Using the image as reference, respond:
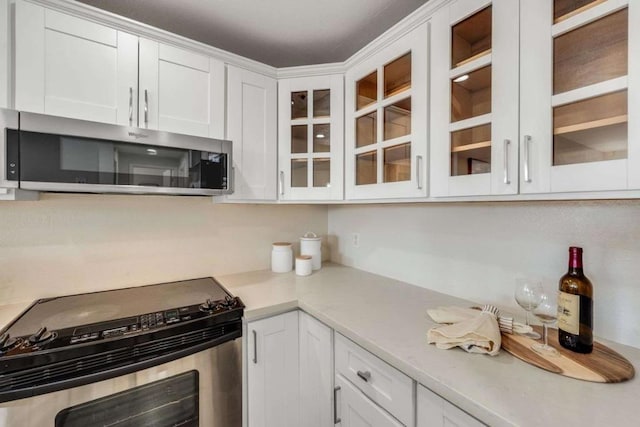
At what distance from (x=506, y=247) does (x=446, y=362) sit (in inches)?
25.4

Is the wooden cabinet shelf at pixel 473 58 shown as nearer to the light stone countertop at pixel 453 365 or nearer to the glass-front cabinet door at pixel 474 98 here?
the glass-front cabinet door at pixel 474 98

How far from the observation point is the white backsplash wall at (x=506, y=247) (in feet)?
2.98

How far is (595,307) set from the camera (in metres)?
0.97

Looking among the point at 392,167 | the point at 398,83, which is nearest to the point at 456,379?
the point at 392,167

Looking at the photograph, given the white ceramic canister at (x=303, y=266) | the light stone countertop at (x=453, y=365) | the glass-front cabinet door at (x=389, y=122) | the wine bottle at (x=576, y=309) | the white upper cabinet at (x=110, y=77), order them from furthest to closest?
the white ceramic canister at (x=303, y=266) < the glass-front cabinet door at (x=389, y=122) < the white upper cabinet at (x=110, y=77) < the wine bottle at (x=576, y=309) < the light stone countertop at (x=453, y=365)

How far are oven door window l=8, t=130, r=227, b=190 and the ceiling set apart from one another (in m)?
0.67

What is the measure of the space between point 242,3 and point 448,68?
95 cm

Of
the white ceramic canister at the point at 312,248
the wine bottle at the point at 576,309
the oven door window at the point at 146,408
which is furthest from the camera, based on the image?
the white ceramic canister at the point at 312,248

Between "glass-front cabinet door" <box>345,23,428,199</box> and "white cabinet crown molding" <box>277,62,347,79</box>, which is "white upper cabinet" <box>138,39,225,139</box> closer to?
"white cabinet crown molding" <box>277,62,347,79</box>

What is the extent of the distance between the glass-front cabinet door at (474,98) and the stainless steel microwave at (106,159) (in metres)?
1.03

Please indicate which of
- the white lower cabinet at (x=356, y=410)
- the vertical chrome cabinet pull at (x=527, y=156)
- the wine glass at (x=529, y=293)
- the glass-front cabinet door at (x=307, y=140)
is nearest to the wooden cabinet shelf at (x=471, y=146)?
the vertical chrome cabinet pull at (x=527, y=156)

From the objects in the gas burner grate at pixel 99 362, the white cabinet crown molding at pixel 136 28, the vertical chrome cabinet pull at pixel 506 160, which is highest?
the white cabinet crown molding at pixel 136 28

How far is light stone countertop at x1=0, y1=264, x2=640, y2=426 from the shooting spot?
627mm

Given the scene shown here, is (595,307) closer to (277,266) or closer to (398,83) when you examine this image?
(398,83)
